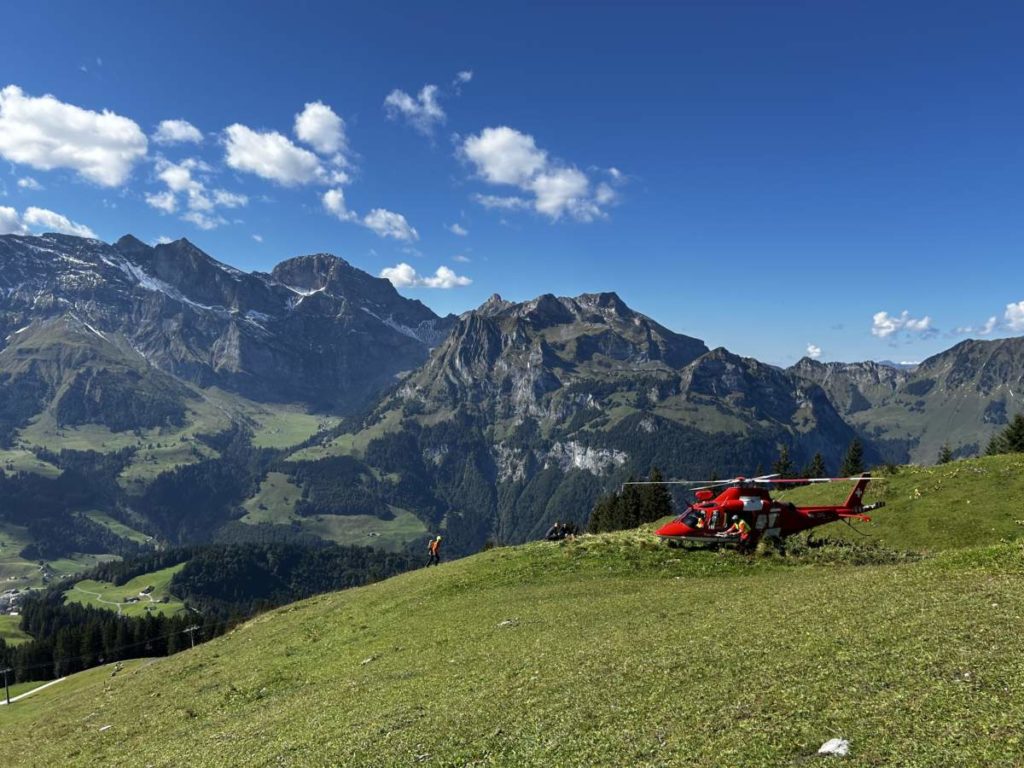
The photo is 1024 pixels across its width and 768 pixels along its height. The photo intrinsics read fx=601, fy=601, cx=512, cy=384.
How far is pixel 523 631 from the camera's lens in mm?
25141

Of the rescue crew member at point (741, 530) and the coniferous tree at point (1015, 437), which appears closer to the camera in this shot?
the rescue crew member at point (741, 530)

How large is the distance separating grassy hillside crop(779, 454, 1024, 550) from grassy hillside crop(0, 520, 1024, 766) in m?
12.8

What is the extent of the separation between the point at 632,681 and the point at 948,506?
42.1 m

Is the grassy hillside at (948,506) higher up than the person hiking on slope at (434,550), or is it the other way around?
the grassy hillside at (948,506)

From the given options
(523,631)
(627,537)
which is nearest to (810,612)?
(523,631)

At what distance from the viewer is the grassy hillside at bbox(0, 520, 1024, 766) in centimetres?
1152

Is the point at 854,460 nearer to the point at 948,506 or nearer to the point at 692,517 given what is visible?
the point at 948,506

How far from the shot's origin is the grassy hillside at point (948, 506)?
4134 cm

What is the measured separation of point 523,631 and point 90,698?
3184 centimetres

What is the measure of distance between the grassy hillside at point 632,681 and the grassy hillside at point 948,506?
12840 mm

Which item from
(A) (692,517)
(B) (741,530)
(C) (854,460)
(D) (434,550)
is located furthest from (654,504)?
(B) (741,530)

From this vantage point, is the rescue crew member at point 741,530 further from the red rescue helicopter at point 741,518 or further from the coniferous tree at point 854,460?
the coniferous tree at point 854,460

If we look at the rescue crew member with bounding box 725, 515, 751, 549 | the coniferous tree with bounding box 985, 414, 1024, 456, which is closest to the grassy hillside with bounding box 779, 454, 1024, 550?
the rescue crew member with bounding box 725, 515, 751, 549

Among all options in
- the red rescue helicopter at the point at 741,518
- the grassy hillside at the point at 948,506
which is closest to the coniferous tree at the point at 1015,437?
the grassy hillside at the point at 948,506
